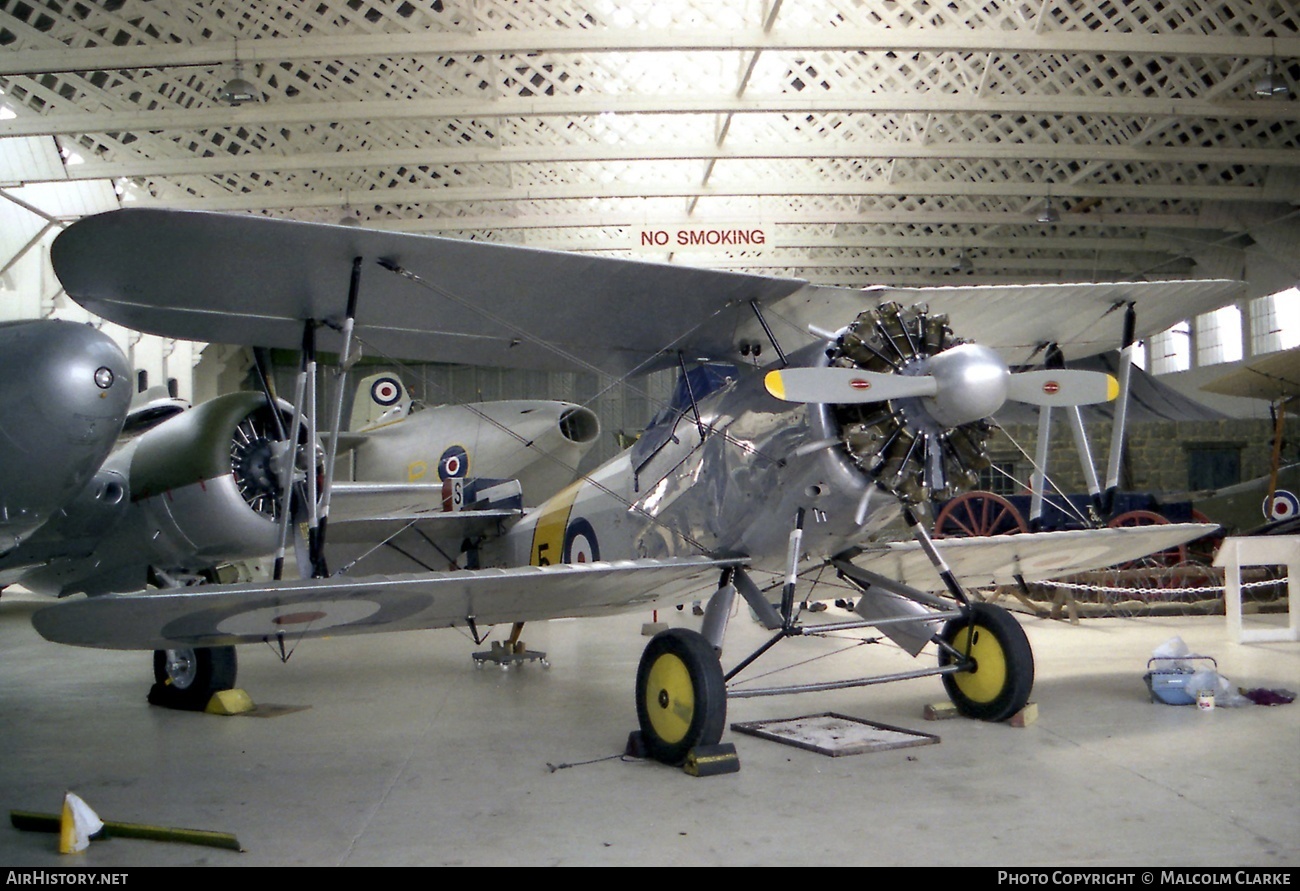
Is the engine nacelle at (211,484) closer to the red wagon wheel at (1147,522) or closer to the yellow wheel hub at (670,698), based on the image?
the yellow wheel hub at (670,698)

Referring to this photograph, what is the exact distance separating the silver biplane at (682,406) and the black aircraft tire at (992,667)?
1 cm

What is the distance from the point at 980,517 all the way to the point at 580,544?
29.3ft

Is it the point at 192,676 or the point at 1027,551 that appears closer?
the point at 192,676

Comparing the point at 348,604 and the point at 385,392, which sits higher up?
the point at 385,392

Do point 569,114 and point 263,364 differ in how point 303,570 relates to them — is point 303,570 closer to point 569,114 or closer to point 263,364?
point 263,364

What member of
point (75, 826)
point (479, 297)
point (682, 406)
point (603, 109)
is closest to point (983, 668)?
point (682, 406)

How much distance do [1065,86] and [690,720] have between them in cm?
1150

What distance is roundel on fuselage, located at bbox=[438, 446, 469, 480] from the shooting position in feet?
51.6

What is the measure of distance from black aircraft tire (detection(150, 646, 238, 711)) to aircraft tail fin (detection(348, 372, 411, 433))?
10412mm

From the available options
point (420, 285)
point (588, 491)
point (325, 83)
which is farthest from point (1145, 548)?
point (325, 83)

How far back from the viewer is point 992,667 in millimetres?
5711

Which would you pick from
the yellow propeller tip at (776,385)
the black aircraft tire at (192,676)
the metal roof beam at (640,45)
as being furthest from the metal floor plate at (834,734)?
the metal roof beam at (640,45)

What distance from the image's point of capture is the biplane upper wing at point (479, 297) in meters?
4.71

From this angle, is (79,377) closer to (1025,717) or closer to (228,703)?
(228,703)
